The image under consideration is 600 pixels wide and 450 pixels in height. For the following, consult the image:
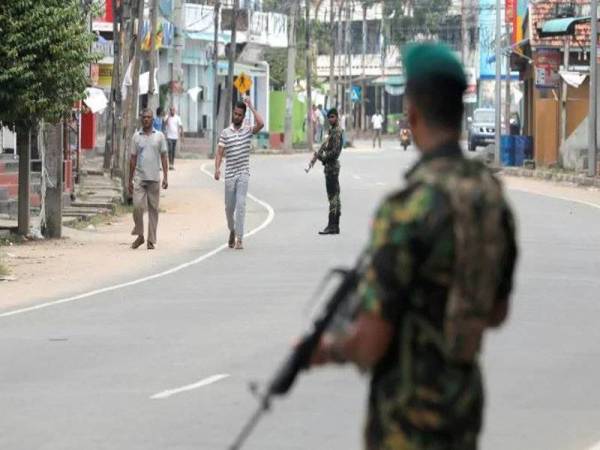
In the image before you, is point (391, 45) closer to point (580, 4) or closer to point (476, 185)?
point (580, 4)

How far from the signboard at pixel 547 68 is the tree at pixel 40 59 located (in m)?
30.8

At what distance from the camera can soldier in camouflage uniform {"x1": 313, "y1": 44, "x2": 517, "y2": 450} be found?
4734 millimetres

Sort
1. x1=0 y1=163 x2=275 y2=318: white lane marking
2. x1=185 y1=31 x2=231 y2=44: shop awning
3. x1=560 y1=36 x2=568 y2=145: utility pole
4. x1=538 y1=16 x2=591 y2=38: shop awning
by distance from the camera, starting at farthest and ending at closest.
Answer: x1=185 y1=31 x2=231 y2=44: shop awning < x1=560 y1=36 x2=568 y2=145: utility pole < x1=538 y1=16 x2=591 y2=38: shop awning < x1=0 y1=163 x2=275 y2=318: white lane marking

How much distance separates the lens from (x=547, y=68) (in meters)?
53.8

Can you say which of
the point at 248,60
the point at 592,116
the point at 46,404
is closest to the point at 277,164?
the point at 592,116

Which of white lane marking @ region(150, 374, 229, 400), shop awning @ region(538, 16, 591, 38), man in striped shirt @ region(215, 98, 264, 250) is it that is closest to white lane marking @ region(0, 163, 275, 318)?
man in striped shirt @ region(215, 98, 264, 250)

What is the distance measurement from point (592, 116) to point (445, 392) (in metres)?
41.3

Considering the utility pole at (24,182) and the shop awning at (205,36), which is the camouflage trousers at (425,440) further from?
the shop awning at (205,36)

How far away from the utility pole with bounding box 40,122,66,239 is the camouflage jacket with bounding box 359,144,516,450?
2156 centimetres

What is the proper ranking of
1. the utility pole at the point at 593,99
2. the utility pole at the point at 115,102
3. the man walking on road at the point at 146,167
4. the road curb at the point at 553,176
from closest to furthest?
the man walking on road at the point at 146,167, the utility pole at the point at 115,102, the utility pole at the point at 593,99, the road curb at the point at 553,176

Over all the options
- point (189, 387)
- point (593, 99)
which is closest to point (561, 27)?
point (593, 99)

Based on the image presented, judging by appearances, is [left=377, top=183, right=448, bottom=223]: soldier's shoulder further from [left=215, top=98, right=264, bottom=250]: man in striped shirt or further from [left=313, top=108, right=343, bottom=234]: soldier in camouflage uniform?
[left=313, top=108, right=343, bottom=234]: soldier in camouflage uniform

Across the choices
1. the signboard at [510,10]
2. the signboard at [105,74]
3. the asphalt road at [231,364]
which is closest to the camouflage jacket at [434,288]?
the asphalt road at [231,364]

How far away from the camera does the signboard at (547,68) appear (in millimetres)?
53562
